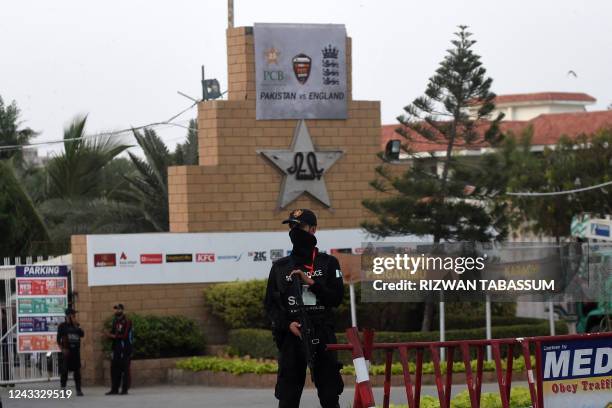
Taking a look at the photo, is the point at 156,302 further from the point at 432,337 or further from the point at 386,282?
the point at 386,282

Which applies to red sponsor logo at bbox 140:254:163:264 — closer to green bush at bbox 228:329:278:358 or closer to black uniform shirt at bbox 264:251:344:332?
green bush at bbox 228:329:278:358

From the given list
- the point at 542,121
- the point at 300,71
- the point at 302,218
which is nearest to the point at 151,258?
the point at 300,71

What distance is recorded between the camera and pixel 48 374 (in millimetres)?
21891

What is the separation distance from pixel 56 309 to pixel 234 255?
139 inches

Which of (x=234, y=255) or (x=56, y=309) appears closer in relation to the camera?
(x=56, y=309)

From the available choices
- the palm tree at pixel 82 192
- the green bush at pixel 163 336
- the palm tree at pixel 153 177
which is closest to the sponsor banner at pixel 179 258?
the green bush at pixel 163 336

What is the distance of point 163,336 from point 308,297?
12362mm

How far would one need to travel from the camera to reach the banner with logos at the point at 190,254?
22.0m

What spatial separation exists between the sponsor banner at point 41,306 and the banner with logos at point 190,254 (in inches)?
25.6

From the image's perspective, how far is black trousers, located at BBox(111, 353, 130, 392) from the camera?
20.5m

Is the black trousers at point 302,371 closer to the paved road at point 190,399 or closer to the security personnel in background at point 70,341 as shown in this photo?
the paved road at point 190,399

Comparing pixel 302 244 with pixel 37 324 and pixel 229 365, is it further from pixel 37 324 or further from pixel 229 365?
pixel 37 324

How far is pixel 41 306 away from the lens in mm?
21375

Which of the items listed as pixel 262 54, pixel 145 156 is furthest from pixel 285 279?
pixel 145 156
